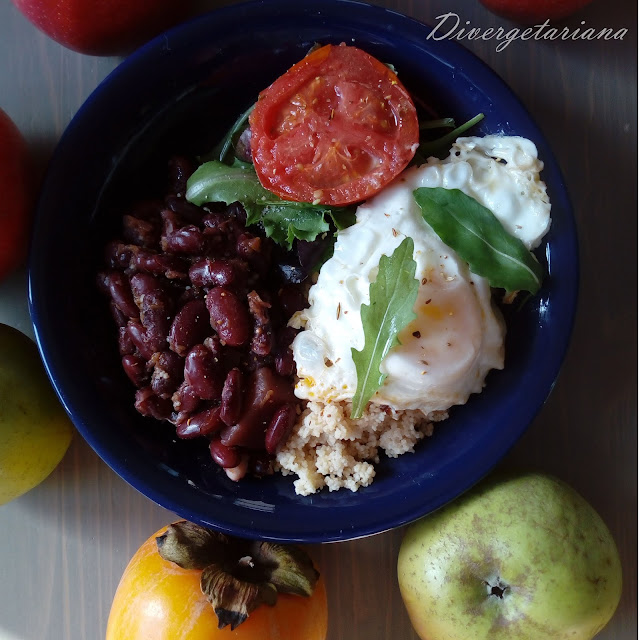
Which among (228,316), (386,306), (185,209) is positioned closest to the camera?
(386,306)

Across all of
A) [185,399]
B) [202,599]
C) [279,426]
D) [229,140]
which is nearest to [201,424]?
[185,399]

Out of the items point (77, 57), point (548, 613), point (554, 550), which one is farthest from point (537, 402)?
point (77, 57)

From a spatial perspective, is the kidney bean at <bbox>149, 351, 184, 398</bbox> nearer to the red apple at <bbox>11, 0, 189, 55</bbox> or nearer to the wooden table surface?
the wooden table surface

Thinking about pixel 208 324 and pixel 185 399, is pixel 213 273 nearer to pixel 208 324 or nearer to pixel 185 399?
pixel 208 324

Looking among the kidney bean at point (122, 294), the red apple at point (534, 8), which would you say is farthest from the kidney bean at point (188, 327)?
the red apple at point (534, 8)

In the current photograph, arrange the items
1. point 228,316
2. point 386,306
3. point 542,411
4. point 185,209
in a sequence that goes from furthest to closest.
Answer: point 542,411
point 185,209
point 228,316
point 386,306

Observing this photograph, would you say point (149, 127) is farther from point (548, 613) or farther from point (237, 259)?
point (548, 613)
